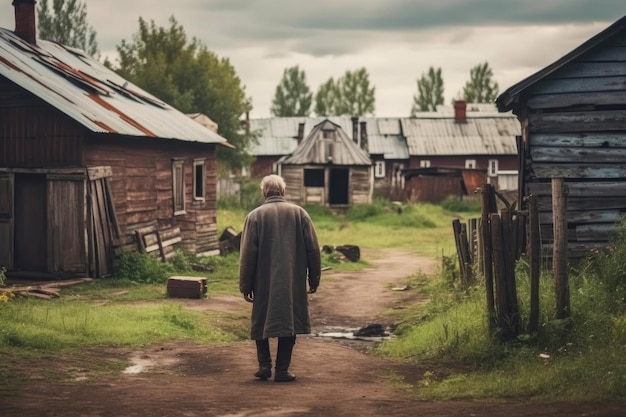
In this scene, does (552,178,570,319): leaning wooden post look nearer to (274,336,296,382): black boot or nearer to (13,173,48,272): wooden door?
(274,336,296,382): black boot

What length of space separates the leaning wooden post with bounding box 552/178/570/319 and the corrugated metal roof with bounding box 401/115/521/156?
4910cm

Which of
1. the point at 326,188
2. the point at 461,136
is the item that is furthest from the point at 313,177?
the point at 461,136

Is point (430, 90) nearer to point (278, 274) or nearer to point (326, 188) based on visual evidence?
point (326, 188)

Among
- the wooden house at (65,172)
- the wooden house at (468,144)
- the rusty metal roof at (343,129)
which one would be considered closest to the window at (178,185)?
the wooden house at (65,172)

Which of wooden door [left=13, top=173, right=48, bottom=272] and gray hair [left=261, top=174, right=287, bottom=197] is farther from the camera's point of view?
wooden door [left=13, top=173, right=48, bottom=272]

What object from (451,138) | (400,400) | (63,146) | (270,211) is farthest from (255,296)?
(451,138)

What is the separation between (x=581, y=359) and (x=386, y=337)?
511cm

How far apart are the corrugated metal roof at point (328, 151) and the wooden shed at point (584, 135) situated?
1187 inches

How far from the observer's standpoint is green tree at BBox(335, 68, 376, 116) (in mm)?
Answer: 92875

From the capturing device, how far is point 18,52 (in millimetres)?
20781

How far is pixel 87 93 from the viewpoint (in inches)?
826

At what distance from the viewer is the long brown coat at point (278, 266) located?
28.7 ft

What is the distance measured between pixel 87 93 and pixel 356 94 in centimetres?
7356

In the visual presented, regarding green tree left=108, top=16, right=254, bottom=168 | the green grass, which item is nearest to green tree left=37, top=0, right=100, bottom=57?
green tree left=108, top=16, right=254, bottom=168
